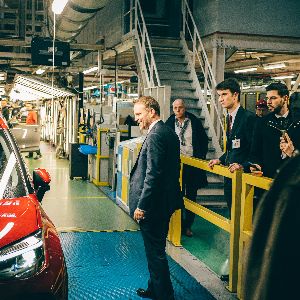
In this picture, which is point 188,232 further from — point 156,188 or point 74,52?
point 74,52

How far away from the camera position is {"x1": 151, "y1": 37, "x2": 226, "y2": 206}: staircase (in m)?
9.05

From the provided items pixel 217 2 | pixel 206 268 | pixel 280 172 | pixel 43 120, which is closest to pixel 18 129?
pixel 217 2

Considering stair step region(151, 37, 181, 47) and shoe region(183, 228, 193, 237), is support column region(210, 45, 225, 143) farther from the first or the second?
shoe region(183, 228, 193, 237)

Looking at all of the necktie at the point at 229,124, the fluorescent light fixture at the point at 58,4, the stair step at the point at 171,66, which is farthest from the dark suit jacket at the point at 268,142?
the stair step at the point at 171,66

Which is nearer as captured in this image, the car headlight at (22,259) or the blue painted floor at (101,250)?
the car headlight at (22,259)

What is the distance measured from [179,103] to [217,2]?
5646 millimetres

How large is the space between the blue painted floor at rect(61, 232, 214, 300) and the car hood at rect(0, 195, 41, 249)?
1.45 metres

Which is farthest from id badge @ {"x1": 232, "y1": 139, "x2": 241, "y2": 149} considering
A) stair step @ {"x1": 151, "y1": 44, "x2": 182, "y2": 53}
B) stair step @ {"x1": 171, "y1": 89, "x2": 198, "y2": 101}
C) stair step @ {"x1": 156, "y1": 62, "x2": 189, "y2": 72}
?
stair step @ {"x1": 151, "y1": 44, "x2": 182, "y2": 53}

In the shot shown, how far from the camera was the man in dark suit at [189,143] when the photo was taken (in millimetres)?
6809

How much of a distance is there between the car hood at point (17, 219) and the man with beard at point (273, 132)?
206 cm

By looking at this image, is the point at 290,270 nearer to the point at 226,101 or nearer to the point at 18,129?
the point at 226,101

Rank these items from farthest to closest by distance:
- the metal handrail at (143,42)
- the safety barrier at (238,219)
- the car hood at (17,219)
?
the metal handrail at (143,42) < the safety barrier at (238,219) < the car hood at (17,219)

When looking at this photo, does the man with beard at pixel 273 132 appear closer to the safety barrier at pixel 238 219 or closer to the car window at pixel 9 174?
the safety barrier at pixel 238 219

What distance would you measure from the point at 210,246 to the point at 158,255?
2576 mm
